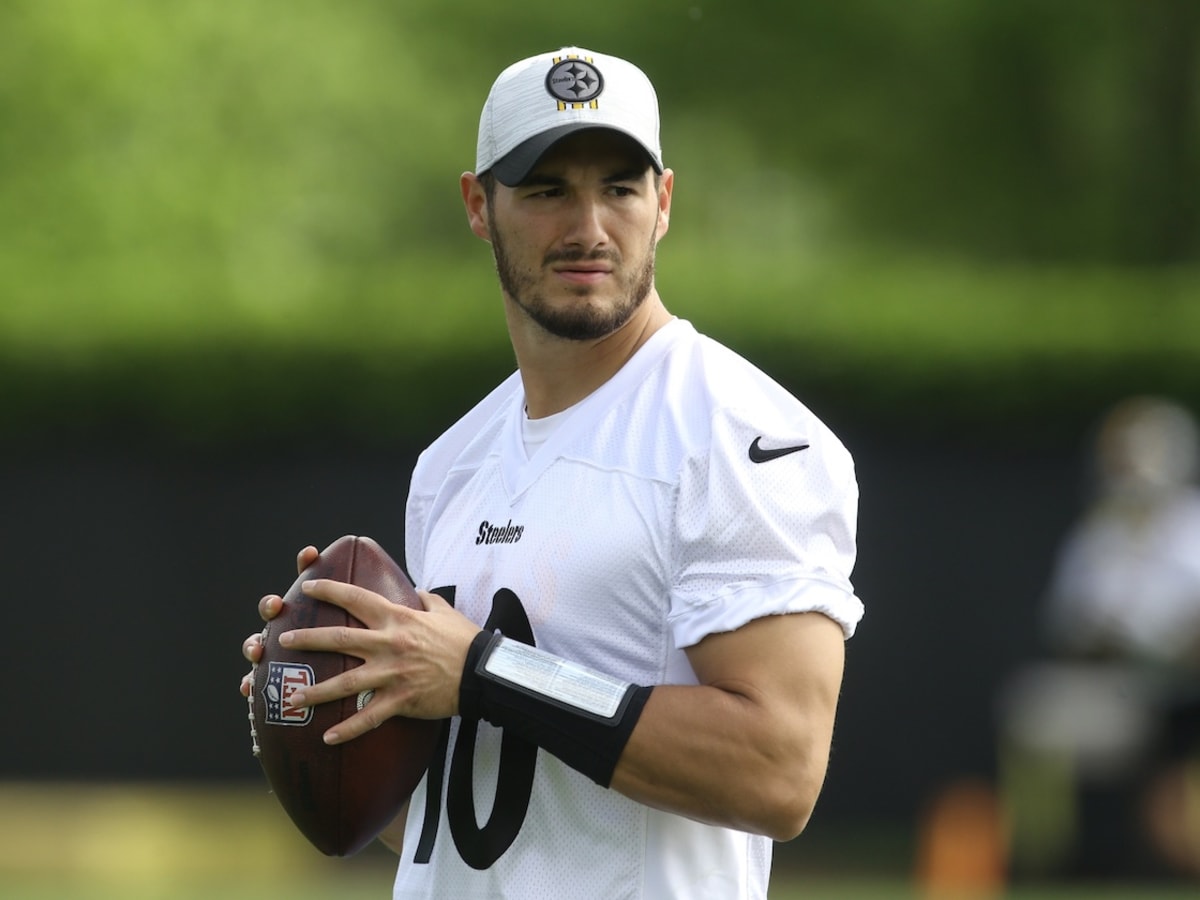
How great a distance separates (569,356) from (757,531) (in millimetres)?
560

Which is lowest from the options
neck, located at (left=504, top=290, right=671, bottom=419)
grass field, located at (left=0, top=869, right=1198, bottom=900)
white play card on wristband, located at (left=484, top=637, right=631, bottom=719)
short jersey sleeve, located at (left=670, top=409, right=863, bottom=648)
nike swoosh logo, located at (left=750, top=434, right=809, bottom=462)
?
grass field, located at (left=0, top=869, right=1198, bottom=900)

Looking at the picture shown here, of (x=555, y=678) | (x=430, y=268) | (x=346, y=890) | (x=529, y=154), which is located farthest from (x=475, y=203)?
(x=430, y=268)

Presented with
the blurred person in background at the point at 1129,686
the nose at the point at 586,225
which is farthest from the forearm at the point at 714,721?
the blurred person in background at the point at 1129,686

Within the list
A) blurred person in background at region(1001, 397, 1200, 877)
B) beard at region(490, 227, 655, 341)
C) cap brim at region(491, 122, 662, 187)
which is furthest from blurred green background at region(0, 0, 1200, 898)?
cap brim at region(491, 122, 662, 187)

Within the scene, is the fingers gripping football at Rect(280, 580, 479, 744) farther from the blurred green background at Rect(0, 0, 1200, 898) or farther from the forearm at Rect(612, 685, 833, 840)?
the blurred green background at Rect(0, 0, 1200, 898)

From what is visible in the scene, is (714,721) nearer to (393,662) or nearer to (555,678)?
(555,678)

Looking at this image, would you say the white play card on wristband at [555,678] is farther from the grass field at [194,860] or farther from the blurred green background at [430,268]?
the blurred green background at [430,268]

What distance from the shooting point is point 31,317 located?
1064 cm

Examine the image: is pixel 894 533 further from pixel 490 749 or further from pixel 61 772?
pixel 490 749

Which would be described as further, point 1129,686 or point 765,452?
point 1129,686

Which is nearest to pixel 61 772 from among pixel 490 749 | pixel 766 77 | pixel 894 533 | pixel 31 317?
pixel 31 317

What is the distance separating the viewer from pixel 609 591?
9.05 ft

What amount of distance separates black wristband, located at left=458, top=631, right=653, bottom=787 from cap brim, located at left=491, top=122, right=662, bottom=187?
0.72 metres

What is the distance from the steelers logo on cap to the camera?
295cm
